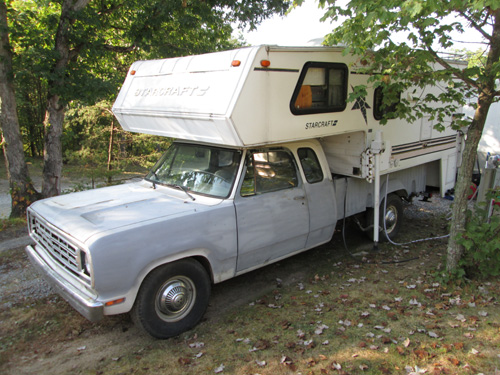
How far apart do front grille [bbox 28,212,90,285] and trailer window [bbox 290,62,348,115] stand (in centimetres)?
286

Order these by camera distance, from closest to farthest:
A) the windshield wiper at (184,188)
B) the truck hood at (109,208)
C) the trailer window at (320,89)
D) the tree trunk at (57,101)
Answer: the truck hood at (109,208)
the windshield wiper at (184,188)
the trailer window at (320,89)
the tree trunk at (57,101)

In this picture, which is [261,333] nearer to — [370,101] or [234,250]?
[234,250]

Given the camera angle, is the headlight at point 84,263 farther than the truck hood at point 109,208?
No

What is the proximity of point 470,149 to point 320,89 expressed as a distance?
2.02 meters

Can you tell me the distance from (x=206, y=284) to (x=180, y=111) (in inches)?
79.8

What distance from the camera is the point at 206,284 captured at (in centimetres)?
422

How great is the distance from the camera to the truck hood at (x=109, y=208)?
3799mm

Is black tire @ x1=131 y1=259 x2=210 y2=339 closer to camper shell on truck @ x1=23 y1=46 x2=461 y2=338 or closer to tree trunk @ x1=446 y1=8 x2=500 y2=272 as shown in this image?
camper shell on truck @ x1=23 y1=46 x2=461 y2=338

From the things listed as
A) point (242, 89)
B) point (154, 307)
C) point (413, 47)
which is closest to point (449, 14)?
point (413, 47)

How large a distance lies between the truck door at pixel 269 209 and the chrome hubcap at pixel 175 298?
2.24 ft

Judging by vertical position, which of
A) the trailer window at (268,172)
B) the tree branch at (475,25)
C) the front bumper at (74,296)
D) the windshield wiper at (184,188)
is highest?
the tree branch at (475,25)

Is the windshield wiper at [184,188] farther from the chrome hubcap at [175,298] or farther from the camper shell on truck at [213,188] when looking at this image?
the chrome hubcap at [175,298]

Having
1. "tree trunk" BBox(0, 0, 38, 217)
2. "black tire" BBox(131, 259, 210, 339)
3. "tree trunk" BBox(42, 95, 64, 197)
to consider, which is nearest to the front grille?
"black tire" BBox(131, 259, 210, 339)

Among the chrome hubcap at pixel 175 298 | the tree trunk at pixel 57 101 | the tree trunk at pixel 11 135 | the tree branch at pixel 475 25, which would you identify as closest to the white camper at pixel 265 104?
the tree branch at pixel 475 25
